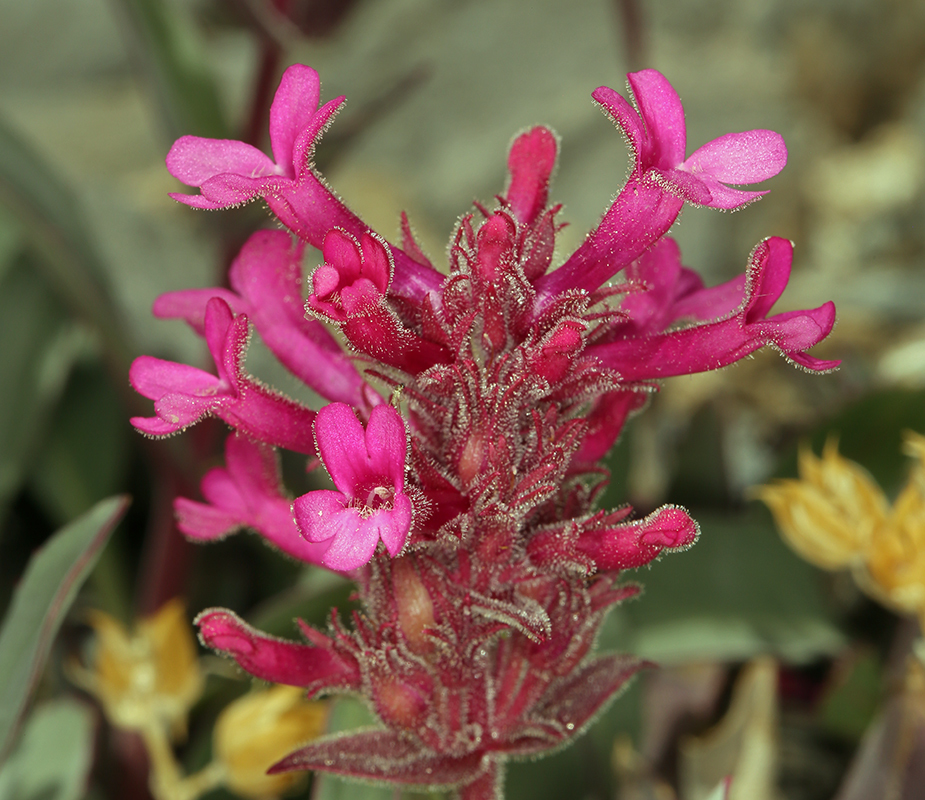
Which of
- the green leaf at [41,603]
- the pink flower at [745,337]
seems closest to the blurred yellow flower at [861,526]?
the pink flower at [745,337]

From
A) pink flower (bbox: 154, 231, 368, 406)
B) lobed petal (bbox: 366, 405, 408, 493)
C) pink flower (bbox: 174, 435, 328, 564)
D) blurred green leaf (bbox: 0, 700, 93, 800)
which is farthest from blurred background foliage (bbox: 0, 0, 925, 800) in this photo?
lobed petal (bbox: 366, 405, 408, 493)

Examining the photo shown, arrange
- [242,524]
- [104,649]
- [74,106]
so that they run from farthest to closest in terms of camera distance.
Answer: [74,106], [104,649], [242,524]

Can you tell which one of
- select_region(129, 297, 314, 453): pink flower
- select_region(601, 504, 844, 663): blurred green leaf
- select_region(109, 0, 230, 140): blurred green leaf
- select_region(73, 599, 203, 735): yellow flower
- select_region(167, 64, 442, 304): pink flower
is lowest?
select_region(601, 504, 844, 663): blurred green leaf

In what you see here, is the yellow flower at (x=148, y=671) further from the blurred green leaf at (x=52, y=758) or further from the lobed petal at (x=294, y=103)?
the lobed petal at (x=294, y=103)

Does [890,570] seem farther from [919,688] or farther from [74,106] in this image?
[74,106]

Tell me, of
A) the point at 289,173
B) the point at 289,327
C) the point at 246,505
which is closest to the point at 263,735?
the point at 246,505

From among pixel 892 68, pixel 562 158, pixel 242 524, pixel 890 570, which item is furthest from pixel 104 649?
pixel 892 68

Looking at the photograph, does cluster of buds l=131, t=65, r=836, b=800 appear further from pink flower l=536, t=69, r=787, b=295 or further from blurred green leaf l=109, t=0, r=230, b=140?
blurred green leaf l=109, t=0, r=230, b=140
